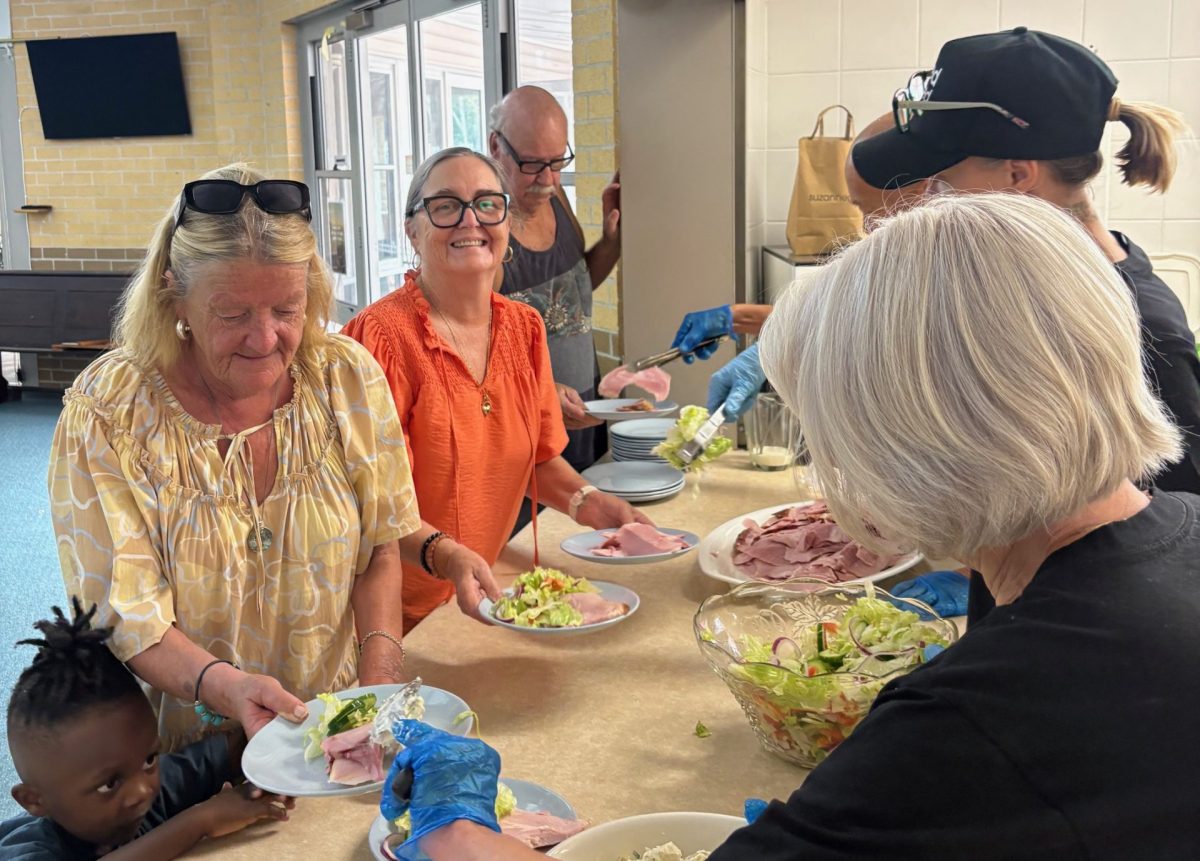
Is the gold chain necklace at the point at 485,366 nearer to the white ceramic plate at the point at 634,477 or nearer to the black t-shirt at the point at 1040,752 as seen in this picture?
the white ceramic plate at the point at 634,477

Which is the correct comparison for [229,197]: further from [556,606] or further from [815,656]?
[815,656]

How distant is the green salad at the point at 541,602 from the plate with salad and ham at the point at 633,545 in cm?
18

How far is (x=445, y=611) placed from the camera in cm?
213

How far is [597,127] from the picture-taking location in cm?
482

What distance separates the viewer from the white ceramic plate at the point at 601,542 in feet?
7.11

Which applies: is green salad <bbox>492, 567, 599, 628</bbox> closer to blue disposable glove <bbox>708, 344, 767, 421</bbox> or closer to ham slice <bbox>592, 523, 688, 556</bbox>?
ham slice <bbox>592, 523, 688, 556</bbox>

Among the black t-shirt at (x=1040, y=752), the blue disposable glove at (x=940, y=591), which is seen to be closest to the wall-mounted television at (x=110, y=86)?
the blue disposable glove at (x=940, y=591)

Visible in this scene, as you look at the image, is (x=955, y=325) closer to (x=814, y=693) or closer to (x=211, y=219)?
(x=814, y=693)

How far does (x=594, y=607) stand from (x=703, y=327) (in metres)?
1.48

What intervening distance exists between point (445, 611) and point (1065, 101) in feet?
4.80

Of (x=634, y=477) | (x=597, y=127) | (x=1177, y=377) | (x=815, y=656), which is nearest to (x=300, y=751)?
(x=815, y=656)

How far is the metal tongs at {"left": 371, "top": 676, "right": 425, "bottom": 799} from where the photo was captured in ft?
3.76

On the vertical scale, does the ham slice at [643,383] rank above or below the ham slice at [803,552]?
above

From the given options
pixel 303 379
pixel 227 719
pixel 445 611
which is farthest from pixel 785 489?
pixel 227 719
